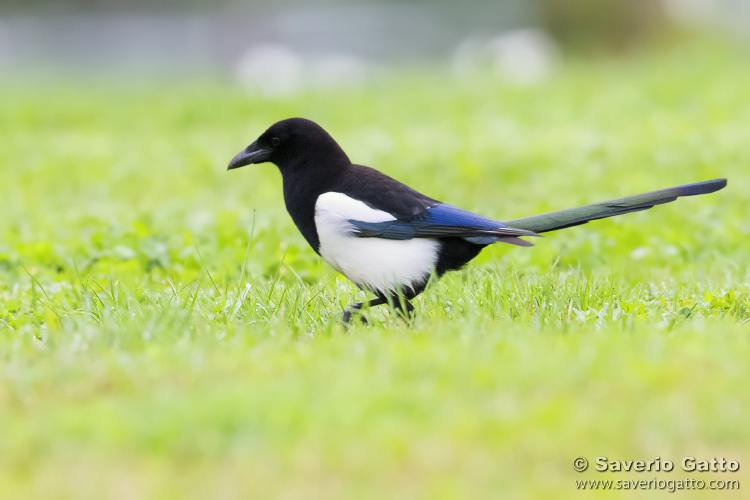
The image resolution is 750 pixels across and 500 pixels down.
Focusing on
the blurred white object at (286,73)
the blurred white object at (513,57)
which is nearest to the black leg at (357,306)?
the blurred white object at (286,73)

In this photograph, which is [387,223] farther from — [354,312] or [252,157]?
[252,157]

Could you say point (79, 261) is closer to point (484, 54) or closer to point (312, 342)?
point (312, 342)

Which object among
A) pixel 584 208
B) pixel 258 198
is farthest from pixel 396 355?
pixel 258 198

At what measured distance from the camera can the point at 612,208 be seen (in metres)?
4.66

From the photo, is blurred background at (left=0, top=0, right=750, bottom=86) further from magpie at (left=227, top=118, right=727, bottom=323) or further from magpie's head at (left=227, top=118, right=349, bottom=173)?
magpie at (left=227, top=118, right=727, bottom=323)

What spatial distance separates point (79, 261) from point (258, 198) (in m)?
3.05

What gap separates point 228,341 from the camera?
3.94 m

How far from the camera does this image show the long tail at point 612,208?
463 centimetres

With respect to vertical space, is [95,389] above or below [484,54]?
below

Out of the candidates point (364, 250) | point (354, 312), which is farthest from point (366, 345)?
point (364, 250)

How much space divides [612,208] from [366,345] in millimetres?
1652

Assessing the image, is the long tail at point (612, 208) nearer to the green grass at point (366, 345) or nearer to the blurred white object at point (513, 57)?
the green grass at point (366, 345)

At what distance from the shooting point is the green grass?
107 inches

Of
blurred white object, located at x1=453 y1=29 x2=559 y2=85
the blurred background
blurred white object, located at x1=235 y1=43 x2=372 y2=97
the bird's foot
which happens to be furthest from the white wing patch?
the blurred background
